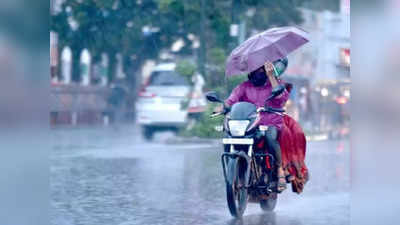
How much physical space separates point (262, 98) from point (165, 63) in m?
21.5

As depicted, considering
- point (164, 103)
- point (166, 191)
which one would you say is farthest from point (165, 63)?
point (166, 191)

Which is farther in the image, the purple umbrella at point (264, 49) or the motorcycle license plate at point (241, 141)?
the purple umbrella at point (264, 49)

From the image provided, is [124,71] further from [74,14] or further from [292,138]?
[292,138]

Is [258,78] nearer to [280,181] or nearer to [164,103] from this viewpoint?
[280,181]

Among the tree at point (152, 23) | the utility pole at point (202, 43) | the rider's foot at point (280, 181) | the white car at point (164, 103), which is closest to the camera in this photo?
the rider's foot at point (280, 181)

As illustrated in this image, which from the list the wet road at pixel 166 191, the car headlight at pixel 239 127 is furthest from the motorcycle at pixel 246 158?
the wet road at pixel 166 191

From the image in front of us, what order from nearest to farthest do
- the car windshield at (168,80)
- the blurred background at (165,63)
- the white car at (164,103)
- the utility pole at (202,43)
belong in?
the white car at (164,103), the blurred background at (165,63), the car windshield at (168,80), the utility pole at (202,43)

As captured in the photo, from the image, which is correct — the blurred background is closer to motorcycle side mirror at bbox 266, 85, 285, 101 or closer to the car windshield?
the car windshield

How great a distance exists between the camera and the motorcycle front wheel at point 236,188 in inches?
319

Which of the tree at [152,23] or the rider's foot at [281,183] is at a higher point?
the tree at [152,23]

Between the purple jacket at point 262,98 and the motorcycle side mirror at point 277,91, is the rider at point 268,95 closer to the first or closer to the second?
the purple jacket at point 262,98

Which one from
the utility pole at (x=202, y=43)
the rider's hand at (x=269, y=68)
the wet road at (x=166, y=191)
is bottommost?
the wet road at (x=166, y=191)

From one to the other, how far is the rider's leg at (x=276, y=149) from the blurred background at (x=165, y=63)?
10.0 m

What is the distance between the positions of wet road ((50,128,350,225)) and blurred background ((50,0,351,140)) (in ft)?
12.4
